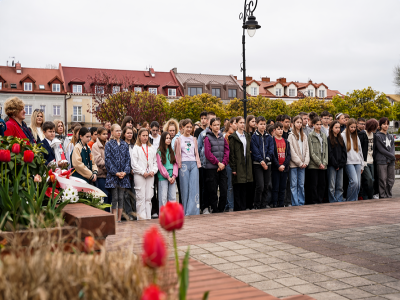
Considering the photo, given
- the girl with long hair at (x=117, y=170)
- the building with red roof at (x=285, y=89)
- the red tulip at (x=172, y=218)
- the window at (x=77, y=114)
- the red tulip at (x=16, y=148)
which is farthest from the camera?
the building with red roof at (x=285, y=89)

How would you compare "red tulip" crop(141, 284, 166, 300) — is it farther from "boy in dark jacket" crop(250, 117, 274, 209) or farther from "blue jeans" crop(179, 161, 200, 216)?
"boy in dark jacket" crop(250, 117, 274, 209)

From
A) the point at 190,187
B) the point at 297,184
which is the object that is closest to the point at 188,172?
the point at 190,187

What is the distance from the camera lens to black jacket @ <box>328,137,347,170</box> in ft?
38.0

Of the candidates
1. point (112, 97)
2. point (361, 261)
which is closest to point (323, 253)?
point (361, 261)

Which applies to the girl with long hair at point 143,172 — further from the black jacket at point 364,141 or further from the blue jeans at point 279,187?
the black jacket at point 364,141

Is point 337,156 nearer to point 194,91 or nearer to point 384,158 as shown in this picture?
point 384,158

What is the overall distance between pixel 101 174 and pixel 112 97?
3150 cm

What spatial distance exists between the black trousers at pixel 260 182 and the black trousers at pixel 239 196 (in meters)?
0.32

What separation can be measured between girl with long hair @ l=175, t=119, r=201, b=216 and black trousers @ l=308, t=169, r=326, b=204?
11.4 ft

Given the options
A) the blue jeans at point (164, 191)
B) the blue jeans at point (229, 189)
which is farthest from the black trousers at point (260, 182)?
the blue jeans at point (164, 191)

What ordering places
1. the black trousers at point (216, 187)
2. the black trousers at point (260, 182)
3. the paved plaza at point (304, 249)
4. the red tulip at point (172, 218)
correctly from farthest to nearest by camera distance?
1. the black trousers at point (260, 182)
2. the black trousers at point (216, 187)
3. the paved plaza at point (304, 249)
4. the red tulip at point (172, 218)

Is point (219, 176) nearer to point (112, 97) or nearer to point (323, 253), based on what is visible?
point (323, 253)

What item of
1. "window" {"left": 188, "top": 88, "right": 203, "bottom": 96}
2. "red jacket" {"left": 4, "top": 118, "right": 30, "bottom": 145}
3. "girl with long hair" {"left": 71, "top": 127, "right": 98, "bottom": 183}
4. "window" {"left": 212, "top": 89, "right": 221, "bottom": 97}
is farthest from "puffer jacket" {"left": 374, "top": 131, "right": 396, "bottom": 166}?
"window" {"left": 212, "top": 89, "right": 221, "bottom": 97}

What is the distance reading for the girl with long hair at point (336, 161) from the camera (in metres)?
11.6
